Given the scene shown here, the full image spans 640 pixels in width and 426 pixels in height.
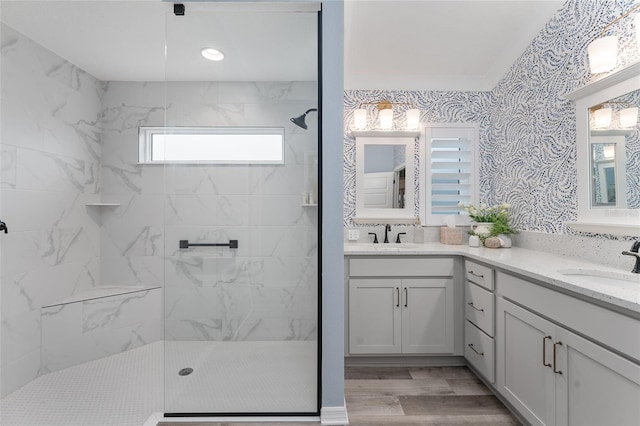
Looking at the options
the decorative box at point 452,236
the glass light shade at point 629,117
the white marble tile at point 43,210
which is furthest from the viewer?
the decorative box at point 452,236

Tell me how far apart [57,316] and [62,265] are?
415mm

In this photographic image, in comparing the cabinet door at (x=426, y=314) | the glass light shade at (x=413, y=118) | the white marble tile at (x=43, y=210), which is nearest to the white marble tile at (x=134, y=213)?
the white marble tile at (x=43, y=210)

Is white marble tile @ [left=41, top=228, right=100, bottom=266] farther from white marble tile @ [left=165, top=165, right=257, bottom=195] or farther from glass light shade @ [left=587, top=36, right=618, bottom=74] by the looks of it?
glass light shade @ [left=587, top=36, right=618, bottom=74]

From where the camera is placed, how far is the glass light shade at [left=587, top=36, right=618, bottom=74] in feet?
5.42

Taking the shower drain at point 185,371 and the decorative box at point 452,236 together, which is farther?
the decorative box at point 452,236

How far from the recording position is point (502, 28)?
2.39 meters

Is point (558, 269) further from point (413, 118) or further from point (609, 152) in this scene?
point (413, 118)

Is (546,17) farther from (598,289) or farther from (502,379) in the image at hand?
(502,379)

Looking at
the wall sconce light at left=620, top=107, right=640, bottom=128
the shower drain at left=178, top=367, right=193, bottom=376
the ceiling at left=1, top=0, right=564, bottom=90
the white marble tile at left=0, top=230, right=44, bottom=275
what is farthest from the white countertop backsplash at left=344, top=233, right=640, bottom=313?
the white marble tile at left=0, top=230, right=44, bottom=275

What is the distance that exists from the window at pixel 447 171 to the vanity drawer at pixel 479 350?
1041mm

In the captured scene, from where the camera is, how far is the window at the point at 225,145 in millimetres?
1705

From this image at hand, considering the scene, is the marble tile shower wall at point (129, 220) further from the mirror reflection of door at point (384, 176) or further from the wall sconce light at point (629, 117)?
the wall sconce light at point (629, 117)

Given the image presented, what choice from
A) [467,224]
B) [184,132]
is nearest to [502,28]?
[467,224]

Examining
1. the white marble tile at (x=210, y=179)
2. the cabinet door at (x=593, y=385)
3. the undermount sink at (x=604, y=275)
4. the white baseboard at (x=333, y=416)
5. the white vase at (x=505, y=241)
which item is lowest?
the white baseboard at (x=333, y=416)
